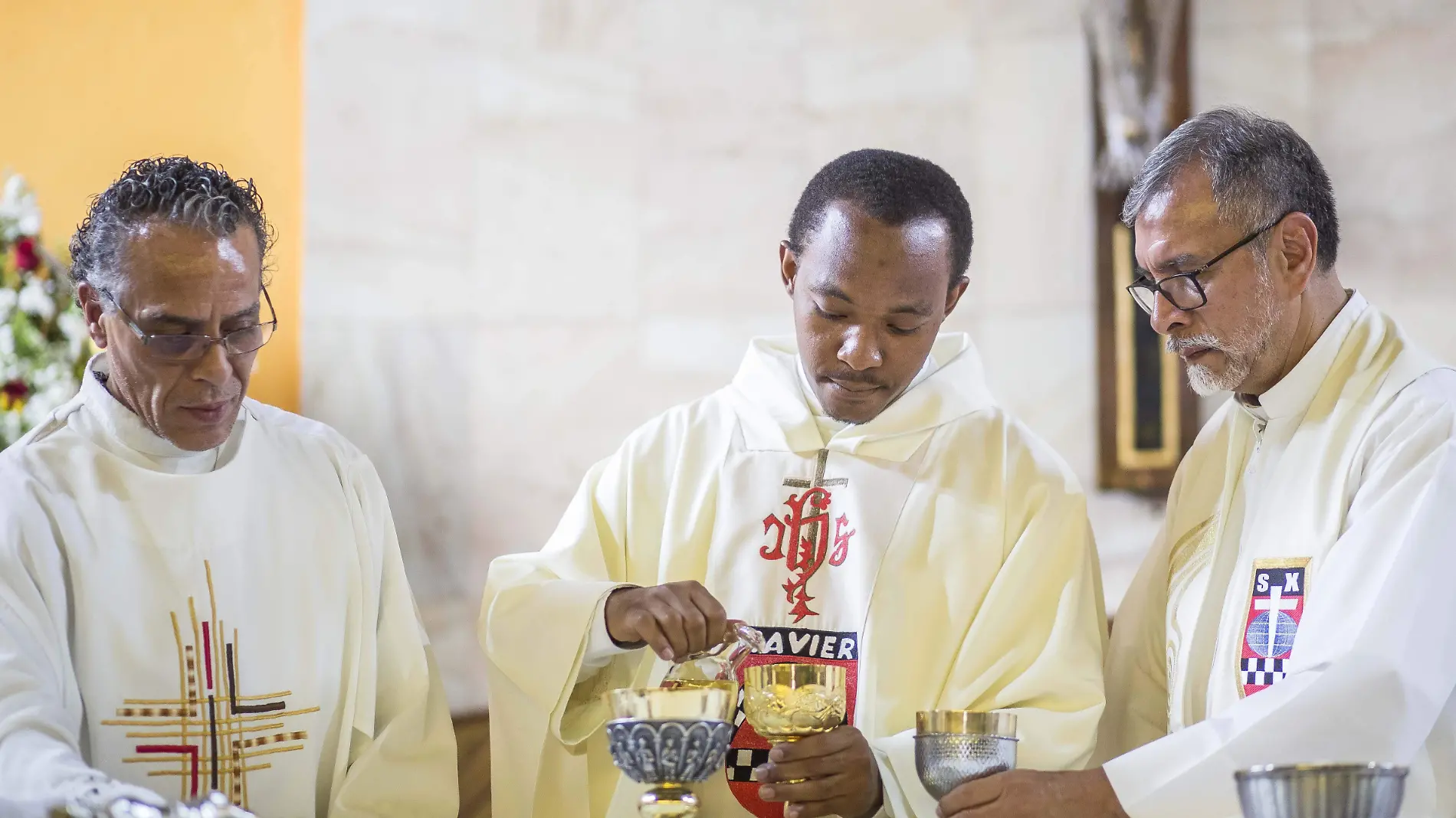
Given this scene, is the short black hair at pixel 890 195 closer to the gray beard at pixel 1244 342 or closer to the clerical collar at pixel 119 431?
the gray beard at pixel 1244 342

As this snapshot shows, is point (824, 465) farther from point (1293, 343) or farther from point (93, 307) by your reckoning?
point (93, 307)

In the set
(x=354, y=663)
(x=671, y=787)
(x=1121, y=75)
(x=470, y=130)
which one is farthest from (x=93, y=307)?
(x=1121, y=75)

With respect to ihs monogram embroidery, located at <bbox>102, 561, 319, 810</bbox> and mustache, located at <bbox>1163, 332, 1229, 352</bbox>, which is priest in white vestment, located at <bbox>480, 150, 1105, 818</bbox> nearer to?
mustache, located at <bbox>1163, 332, 1229, 352</bbox>

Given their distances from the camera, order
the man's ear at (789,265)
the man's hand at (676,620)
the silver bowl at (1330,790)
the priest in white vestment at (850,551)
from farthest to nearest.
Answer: the man's ear at (789,265), the priest in white vestment at (850,551), the man's hand at (676,620), the silver bowl at (1330,790)

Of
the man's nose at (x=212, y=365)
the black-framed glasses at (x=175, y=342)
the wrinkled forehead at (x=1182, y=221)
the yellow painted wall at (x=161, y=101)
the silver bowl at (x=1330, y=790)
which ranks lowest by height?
the silver bowl at (x=1330, y=790)

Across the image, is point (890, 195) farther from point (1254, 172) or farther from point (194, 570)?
point (194, 570)

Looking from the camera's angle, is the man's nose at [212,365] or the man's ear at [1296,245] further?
the man's ear at [1296,245]

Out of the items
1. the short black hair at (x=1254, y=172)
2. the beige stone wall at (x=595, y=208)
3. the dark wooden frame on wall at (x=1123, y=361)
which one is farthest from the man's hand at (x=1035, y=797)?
the beige stone wall at (x=595, y=208)

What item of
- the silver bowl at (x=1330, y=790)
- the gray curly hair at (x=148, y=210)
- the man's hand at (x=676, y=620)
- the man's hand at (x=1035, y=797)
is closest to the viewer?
the silver bowl at (x=1330, y=790)

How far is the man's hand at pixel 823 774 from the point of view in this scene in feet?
10.6

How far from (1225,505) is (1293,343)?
436mm

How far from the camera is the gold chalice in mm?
3168

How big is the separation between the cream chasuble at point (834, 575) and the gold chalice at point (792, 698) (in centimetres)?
33

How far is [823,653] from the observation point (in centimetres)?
380
